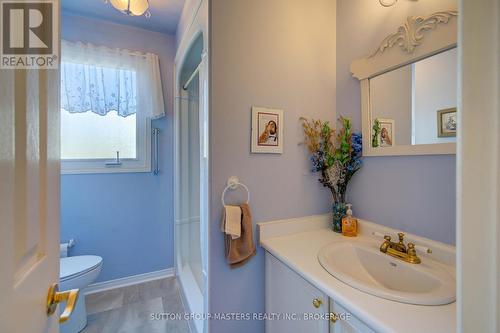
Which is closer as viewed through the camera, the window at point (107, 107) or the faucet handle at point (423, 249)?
the faucet handle at point (423, 249)

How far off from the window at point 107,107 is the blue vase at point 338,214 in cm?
188

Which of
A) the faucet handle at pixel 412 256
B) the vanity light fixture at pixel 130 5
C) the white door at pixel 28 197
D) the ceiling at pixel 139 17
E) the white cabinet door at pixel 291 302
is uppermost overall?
the ceiling at pixel 139 17

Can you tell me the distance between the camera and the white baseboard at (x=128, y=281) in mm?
2121

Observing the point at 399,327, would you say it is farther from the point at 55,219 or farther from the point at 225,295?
the point at 55,219

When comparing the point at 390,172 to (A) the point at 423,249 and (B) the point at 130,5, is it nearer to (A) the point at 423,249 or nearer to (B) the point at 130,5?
(A) the point at 423,249

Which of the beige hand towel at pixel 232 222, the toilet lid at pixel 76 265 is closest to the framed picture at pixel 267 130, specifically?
the beige hand towel at pixel 232 222

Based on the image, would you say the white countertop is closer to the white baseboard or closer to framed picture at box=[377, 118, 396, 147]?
framed picture at box=[377, 118, 396, 147]

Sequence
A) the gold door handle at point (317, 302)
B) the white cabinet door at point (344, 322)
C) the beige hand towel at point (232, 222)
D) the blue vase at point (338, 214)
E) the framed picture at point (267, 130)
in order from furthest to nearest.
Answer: the blue vase at point (338, 214)
the framed picture at point (267, 130)
the beige hand towel at point (232, 222)
the gold door handle at point (317, 302)
the white cabinet door at point (344, 322)

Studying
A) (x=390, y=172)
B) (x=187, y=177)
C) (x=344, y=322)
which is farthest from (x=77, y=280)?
(x=390, y=172)

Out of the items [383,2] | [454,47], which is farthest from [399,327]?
[383,2]

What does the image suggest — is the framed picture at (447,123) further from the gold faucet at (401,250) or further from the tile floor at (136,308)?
the tile floor at (136,308)

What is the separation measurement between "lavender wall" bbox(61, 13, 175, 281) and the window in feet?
0.38

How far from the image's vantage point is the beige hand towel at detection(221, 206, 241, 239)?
3.61 feet

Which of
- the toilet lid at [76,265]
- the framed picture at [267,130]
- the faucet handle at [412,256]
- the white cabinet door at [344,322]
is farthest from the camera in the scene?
the toilet lid at [76,265]
